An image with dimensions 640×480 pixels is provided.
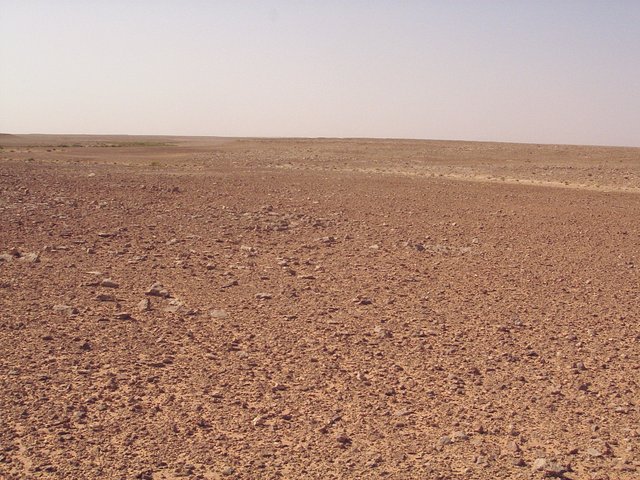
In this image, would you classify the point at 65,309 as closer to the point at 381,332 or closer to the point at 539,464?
the point at 381,332

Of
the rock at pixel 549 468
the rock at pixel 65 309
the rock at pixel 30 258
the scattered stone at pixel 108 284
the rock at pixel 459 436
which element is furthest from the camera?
the rock at pixel 30 258

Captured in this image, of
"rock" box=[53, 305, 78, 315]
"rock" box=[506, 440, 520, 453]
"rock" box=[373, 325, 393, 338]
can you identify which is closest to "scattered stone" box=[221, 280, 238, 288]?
"rock" box=[53, 305, 78, 315]

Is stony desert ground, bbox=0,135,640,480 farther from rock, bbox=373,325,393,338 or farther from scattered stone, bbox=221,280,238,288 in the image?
scattered stone, bbox=221,280,238,288

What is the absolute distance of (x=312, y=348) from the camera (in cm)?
570

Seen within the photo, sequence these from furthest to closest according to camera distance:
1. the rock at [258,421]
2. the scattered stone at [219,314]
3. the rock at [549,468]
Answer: the scattered stone at [219,314] → the rock at [258,421] → the rock at [549,468]

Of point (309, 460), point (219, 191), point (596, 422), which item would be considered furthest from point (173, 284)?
point (219, 191)

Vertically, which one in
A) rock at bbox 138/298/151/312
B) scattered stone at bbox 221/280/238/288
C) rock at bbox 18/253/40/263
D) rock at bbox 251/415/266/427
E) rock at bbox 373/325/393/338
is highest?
rock at bbox 18/253/40/263

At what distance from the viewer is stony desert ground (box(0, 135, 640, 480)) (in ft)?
13.1

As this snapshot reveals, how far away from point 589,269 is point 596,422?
4.77 metres

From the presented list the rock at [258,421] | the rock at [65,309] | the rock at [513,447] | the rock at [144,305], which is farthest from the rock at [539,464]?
the rock at [65,309]

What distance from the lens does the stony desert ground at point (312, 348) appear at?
157 inches

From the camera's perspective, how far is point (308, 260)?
9.07m

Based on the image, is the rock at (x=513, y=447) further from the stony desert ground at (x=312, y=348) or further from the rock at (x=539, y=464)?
the rock at (x=539, y=464)

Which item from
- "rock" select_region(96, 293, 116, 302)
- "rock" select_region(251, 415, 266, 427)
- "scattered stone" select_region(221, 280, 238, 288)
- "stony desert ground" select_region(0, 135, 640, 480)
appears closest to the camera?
"stony desert ground" select_region(0, 135, 640, 480)
